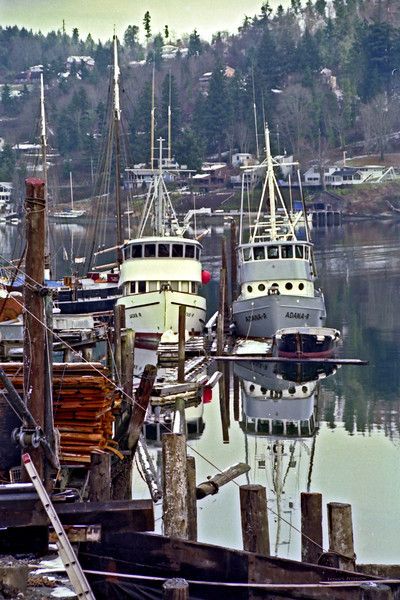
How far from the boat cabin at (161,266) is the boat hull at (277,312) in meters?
2.31

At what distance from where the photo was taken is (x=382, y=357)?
4759cm

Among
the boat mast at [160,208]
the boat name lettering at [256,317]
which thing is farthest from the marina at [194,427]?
the boat mast at [160,208]

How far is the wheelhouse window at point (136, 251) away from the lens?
5105cm

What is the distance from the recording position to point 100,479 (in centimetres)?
1911

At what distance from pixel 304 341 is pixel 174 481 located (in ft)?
92.6

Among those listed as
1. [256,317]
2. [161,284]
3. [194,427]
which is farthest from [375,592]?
[161,284]

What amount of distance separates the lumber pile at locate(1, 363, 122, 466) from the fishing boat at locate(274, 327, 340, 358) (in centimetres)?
2427

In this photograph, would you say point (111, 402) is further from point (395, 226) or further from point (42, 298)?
point (395, 226)

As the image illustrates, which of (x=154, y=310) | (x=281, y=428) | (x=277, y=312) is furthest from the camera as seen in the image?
(x=277, y=312)

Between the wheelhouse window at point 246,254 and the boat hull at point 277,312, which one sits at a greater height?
the wheelhouse window at point 246,254

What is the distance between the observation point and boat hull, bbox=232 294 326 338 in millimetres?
49281

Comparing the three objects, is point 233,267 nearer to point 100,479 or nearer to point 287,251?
point 287,251

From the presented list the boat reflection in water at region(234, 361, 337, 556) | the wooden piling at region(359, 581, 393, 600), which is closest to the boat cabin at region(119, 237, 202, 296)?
the boat reflection in water at region(234, 361, 337, 556)

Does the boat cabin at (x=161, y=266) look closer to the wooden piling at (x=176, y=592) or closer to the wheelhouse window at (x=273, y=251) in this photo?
the wheelhouse window at (x=273, y=251)
